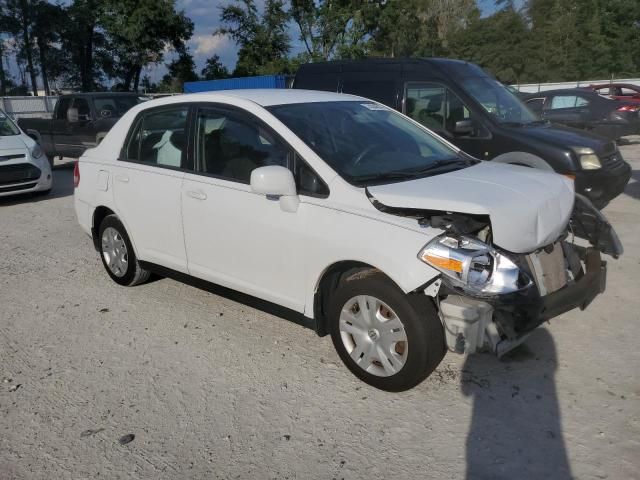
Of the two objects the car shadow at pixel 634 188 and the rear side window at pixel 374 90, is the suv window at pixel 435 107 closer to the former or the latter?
the rear side window at pixel 374 90

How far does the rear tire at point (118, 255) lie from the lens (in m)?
5.12

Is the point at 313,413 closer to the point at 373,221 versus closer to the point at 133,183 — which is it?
the point at 373,221

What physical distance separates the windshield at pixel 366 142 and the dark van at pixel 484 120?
249 centimetres

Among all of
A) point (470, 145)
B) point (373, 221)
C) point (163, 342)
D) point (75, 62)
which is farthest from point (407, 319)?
point (75, 62)

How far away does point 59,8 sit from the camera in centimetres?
4344

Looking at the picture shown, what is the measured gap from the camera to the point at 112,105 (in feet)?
43.0

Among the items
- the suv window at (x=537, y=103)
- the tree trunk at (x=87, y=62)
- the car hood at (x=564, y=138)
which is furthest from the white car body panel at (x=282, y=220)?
the tree trunk at (x=87, y=62)

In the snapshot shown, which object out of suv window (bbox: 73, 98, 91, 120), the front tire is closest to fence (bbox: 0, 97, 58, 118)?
suv window (bbox: 73, 98, 91, 120)

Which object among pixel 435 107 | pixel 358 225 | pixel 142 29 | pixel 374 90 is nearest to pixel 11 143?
pixel 374 90

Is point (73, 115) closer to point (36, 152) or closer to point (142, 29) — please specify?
point (36, 152)

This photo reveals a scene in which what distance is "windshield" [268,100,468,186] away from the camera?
3.72 meters

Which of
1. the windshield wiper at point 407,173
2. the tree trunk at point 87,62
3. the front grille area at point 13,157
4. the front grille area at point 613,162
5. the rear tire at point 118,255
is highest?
the tree trunk at point 87,62

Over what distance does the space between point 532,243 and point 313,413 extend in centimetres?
157

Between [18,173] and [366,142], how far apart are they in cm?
774
